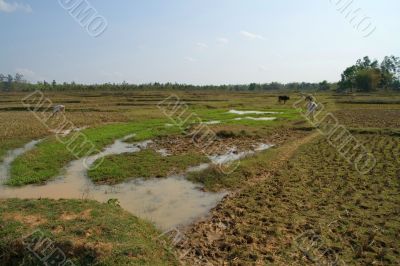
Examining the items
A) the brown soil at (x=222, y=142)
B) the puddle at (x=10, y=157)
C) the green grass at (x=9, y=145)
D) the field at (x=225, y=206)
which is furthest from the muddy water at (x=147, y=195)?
the green grass at (x=9, y=145)

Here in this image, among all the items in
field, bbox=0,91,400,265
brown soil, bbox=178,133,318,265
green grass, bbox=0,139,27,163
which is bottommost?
brown soil, bbox=178,133,318,265

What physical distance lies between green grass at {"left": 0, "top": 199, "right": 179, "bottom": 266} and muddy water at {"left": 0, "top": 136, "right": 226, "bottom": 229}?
1180 mm

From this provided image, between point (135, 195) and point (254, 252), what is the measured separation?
467 cm

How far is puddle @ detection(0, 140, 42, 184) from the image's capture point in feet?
40.7

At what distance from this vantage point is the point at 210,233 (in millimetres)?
7891

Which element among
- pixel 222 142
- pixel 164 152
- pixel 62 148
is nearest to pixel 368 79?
pixel 222 142

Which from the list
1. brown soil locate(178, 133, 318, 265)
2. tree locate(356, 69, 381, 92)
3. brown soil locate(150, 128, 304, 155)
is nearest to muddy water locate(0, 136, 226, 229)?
brown soil locate(178, 133, 318, 265)

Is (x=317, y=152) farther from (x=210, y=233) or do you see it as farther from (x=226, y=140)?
(x=210, y=233)

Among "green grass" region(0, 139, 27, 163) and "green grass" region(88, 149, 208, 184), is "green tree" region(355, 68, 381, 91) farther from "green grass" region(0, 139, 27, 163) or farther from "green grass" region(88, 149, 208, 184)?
"green grass" region(0, 139, 27, 163)

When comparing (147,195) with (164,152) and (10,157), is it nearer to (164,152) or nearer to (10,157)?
(164,152)

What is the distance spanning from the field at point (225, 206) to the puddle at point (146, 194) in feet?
0.39

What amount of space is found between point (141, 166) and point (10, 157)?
19.3 feet

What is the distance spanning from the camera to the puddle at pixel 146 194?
30.0ft

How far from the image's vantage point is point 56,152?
51.0ft
